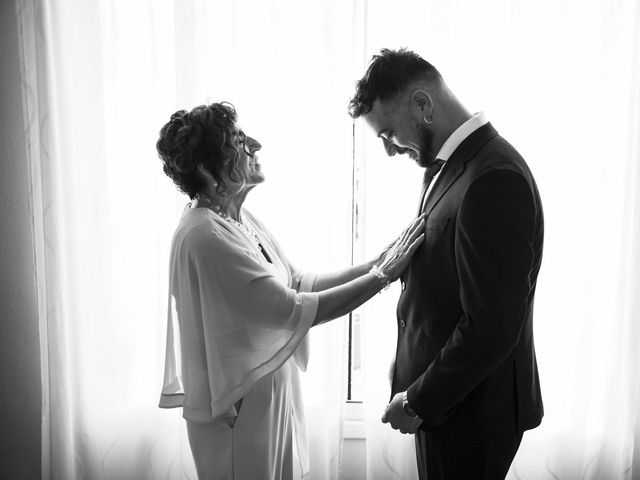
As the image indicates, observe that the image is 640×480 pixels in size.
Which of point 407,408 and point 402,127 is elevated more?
point 402,127

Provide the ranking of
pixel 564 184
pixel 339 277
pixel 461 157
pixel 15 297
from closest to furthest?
1. pixel 461 157
2. pixel 339 277
3. pixel 564 184
4. pixel 15 297

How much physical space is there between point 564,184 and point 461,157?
33.9 inches

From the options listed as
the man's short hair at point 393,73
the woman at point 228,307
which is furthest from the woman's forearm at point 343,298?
the man's short hair at point 393,73

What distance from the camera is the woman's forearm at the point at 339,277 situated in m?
1.77

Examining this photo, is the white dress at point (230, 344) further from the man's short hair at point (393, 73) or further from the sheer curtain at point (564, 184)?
the sheer curtain at point (564, 184)

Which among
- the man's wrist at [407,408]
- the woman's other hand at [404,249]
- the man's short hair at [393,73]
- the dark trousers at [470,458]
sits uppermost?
the man's short hair at [393,73]

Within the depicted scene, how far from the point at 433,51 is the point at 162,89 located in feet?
3.01

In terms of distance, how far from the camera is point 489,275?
1.12 metres

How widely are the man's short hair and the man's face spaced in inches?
0.9

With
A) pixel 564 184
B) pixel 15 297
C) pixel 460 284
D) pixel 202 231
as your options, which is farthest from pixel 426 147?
pixel 15 297

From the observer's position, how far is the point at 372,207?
1.98 meters

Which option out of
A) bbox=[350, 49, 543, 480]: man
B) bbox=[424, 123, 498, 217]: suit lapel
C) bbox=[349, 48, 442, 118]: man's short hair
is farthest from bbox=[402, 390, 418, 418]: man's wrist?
bbox=[349, 48, 442, 118]: man's short hair

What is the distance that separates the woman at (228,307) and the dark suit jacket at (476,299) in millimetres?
120

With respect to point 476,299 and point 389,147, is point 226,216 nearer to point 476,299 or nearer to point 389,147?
point 389,147
